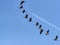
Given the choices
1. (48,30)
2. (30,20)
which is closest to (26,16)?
(30,20)

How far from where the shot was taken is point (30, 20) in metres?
65.3

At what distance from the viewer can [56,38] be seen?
193 feet

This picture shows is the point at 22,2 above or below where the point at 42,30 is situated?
above

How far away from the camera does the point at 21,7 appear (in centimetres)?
6369

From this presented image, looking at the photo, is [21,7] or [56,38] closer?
[56,38]

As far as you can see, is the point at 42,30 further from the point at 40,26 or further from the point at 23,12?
the point at 23,12

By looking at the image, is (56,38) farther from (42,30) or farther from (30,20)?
(30,20)

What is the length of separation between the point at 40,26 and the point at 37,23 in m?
0.95

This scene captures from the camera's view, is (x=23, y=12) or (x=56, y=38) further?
(x=23, y=12)

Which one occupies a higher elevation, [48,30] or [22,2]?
[22,2]

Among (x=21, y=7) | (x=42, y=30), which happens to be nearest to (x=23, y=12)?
(x=21, y=7)

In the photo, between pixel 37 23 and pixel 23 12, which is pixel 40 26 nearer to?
pixel 37 23

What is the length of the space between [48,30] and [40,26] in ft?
7.56

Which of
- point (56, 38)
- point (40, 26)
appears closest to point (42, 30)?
point (40, 26)
